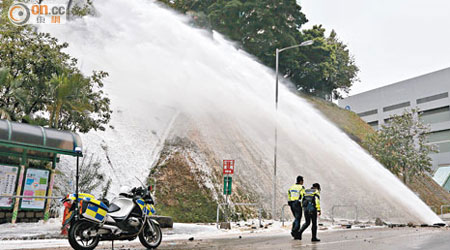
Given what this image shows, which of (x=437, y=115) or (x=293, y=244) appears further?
(x=437, y=115)

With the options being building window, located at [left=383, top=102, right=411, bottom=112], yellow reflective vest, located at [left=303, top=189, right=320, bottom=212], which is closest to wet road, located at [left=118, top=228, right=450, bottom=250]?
yellow reflective vest, located at [left=303, top=189, right=320, bottom=212]

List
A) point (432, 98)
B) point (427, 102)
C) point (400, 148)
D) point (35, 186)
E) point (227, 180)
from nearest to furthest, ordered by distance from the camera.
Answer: point (35, 186) < point (227, 180) < point (400, 148) < point (432, 98) < point (427, 102)

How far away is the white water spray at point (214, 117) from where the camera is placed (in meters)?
21.5

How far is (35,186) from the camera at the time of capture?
12781 millimetres

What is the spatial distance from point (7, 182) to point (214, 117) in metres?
14.9

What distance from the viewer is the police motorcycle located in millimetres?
7895

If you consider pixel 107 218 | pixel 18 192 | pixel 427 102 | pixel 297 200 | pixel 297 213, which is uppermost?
pixel 427 102

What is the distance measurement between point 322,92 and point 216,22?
54.4ft

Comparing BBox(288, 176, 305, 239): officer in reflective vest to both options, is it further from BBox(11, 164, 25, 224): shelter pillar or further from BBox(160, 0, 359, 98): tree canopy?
BBox(160, 0, 359, 98): tree canopy

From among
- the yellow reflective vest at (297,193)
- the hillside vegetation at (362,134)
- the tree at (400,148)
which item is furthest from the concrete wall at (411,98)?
the yellow reflective vest at (297,193)

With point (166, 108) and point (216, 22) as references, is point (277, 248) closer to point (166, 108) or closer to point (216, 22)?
point (166, 108)

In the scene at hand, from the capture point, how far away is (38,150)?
12516mm

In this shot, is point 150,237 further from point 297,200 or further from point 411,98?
point 411,98

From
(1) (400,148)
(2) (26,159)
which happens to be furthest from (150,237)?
(1) (400,148)
